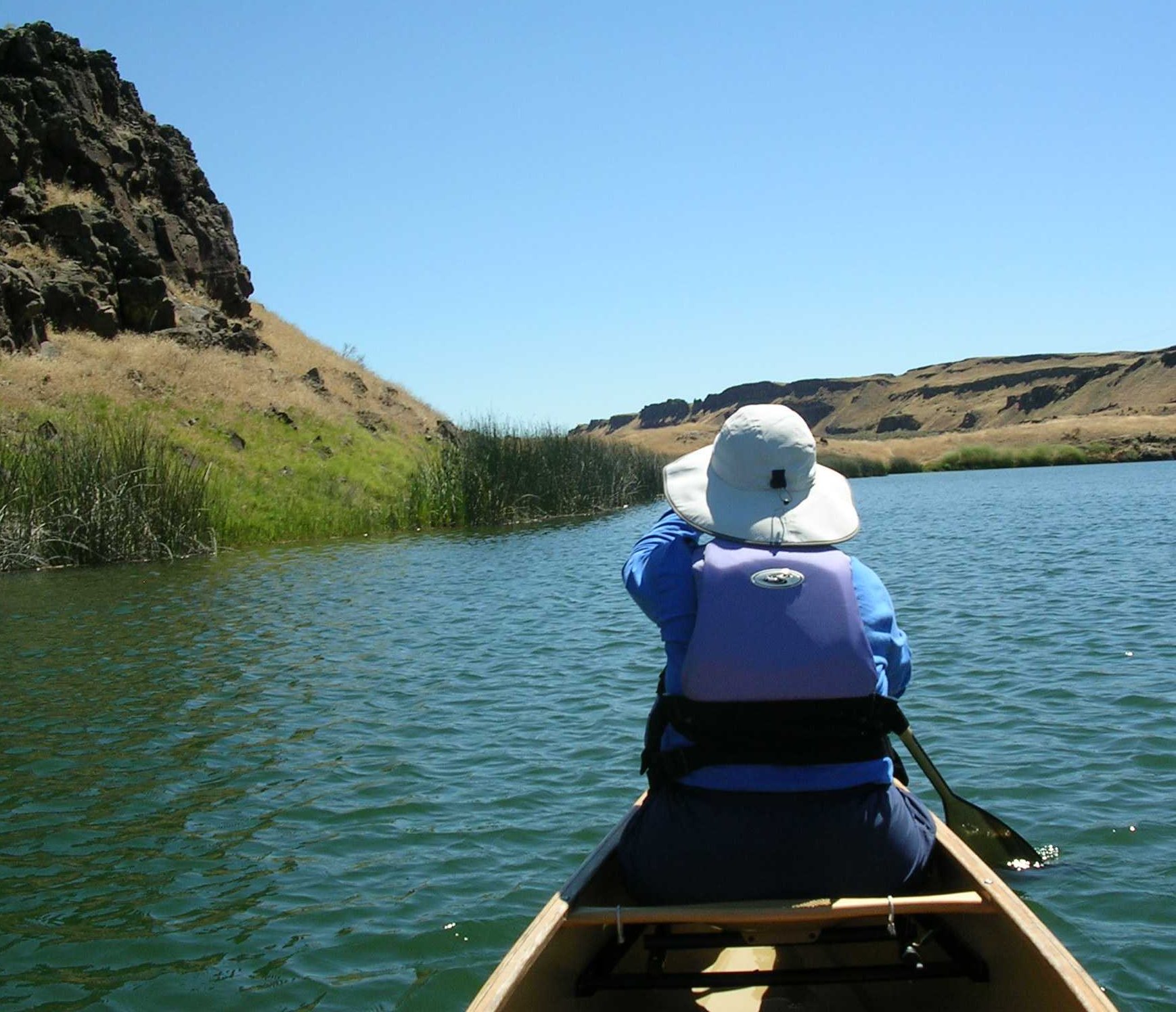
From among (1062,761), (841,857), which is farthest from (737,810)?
(1062,761)

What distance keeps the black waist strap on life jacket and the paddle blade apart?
270 cm

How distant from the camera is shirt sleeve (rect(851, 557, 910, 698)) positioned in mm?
4141

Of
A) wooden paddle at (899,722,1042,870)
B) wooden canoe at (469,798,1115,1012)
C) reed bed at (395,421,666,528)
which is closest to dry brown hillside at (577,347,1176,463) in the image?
reed bed at (395,421,666,528)

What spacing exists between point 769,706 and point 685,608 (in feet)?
1.43

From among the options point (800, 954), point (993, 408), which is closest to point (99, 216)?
point (800, 954)

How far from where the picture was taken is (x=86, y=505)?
83.5ft

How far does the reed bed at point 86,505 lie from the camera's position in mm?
24984

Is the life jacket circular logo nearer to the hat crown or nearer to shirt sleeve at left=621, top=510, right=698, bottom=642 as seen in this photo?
shirt sleeve at left=621, top=510, right=698, bottom=642

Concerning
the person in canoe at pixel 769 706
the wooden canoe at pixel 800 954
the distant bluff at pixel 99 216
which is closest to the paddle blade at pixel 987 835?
the wooden canoe at pixel 800 954

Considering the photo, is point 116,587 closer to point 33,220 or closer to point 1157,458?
point 33,220

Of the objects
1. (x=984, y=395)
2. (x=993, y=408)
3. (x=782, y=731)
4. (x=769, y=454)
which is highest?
(x=984, y=395)

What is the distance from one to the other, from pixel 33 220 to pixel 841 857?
4573 cm

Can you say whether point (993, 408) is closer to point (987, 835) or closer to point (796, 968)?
point (987, 835)

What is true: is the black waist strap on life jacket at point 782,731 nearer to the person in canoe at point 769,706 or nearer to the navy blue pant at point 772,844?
the person in canoe at point 769,706
